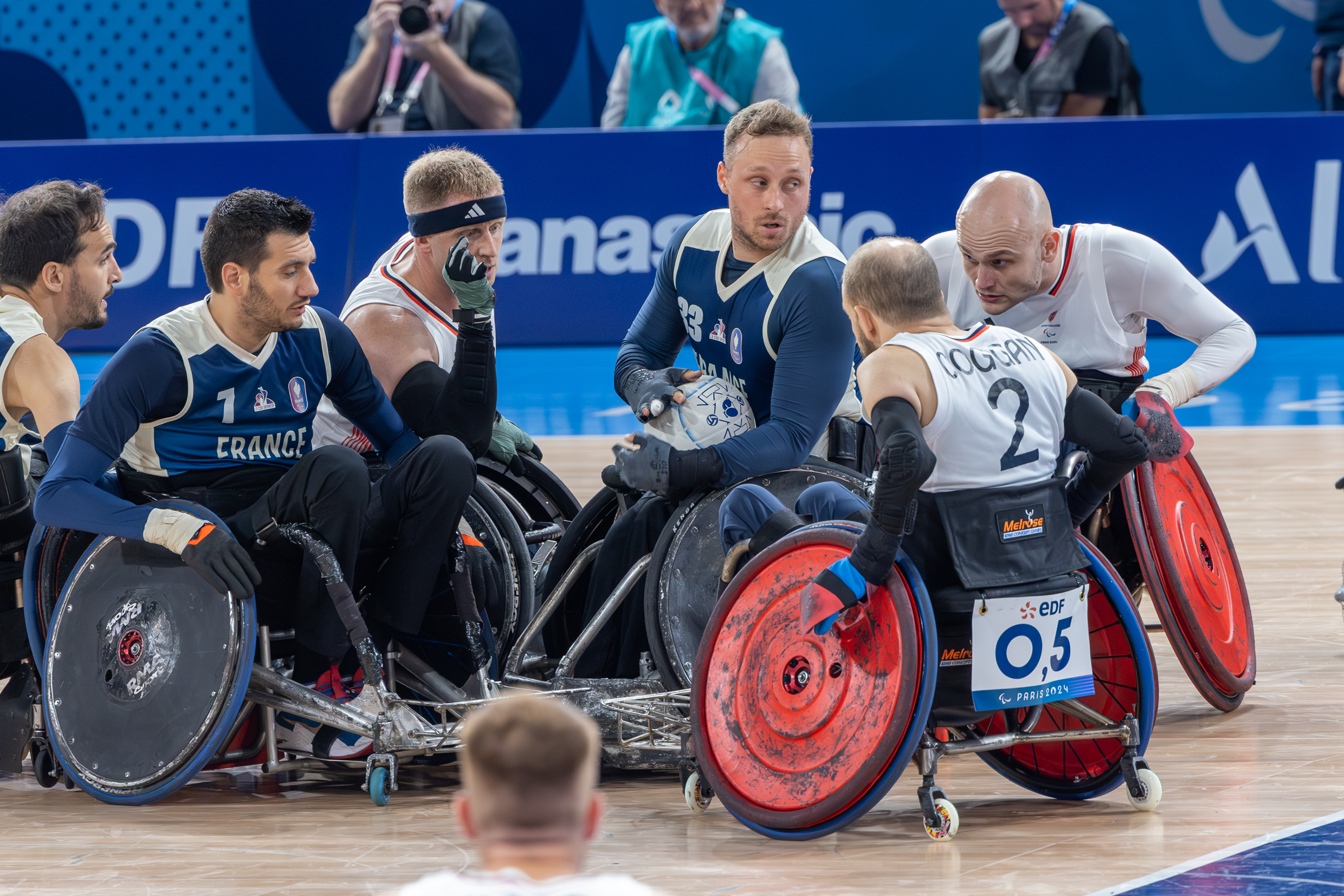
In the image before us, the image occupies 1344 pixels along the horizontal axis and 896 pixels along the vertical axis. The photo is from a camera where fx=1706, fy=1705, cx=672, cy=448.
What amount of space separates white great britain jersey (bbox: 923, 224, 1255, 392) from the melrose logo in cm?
627

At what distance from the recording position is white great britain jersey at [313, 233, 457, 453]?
4.84 m

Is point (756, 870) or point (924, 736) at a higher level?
point (924, 736)

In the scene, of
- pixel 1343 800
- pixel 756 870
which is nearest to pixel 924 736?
pixel 756 870

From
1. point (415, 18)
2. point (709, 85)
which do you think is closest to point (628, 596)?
point (709, 85)

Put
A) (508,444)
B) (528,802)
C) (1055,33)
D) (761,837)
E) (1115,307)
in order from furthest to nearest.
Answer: (1055,33) → (508,444) → (1115,307) → (761,837) → (528,802)

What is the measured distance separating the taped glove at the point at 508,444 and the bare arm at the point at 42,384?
1.21 metres

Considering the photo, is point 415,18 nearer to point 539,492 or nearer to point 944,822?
point 539,492

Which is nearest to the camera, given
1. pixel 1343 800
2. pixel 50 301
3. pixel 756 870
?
pixel 756 870

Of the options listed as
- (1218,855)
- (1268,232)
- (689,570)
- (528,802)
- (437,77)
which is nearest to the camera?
(528,802)

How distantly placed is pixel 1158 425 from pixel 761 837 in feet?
4.90

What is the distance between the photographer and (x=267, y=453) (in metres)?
4.36

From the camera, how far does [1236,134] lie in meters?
10.8

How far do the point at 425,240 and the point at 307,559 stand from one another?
1096 millimetres

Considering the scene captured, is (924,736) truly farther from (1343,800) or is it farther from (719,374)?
(719,374)
